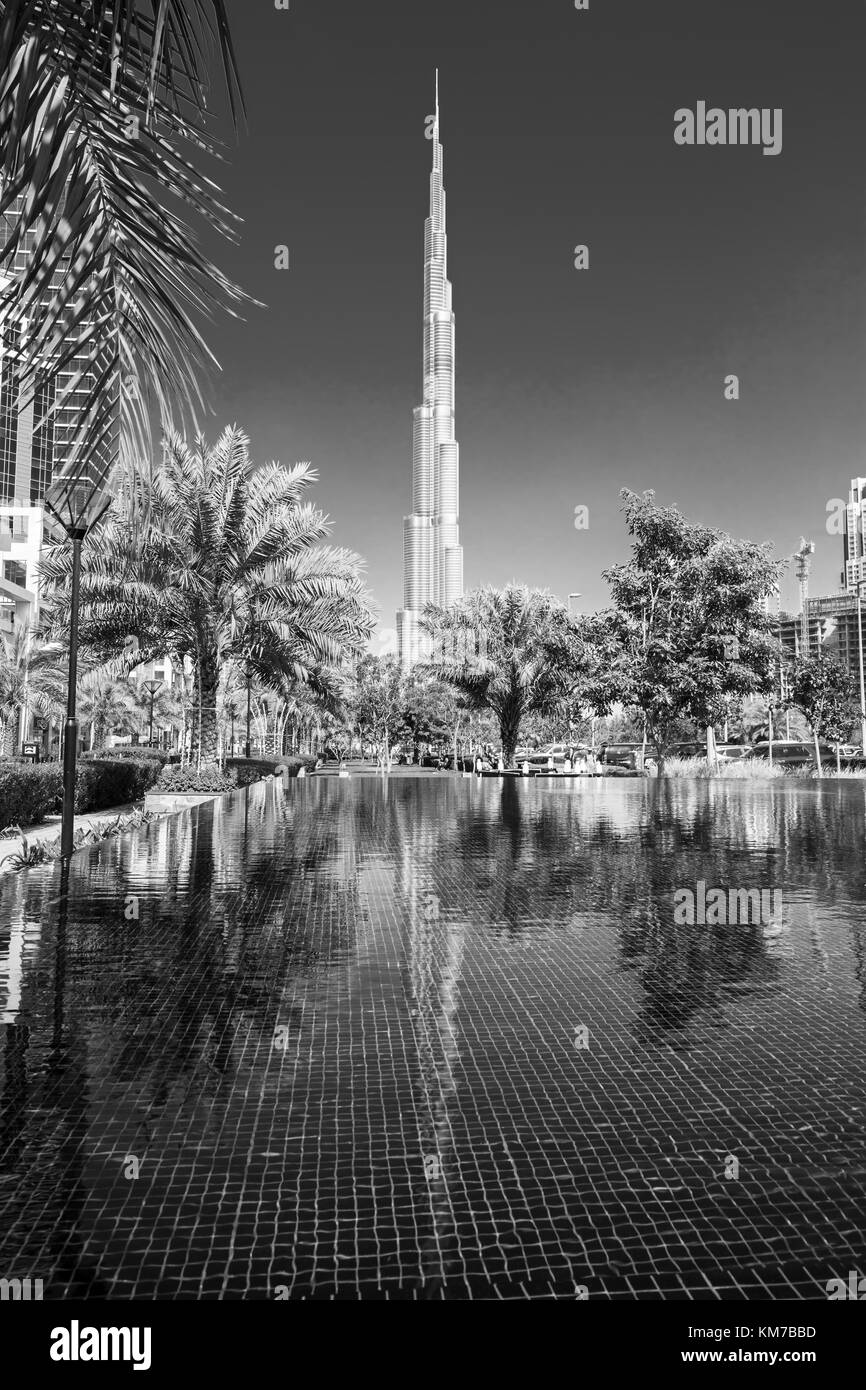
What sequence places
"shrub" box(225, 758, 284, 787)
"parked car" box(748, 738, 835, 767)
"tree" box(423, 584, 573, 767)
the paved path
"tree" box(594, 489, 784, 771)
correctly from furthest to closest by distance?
"parked car" box(748, 738, 835, 767) → "tree" box(423, 584, 573, 767) → "tree" box(594, 489, 784, 771) → "shrub" box(225, 758, 284, 787) → the paved path

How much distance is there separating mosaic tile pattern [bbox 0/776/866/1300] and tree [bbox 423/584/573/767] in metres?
25.2

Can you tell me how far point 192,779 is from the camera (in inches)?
816

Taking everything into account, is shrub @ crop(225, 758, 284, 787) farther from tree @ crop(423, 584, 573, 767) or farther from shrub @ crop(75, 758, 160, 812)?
tree @ crop(423, 584, 573, 767)

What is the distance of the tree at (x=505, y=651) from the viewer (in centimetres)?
3347

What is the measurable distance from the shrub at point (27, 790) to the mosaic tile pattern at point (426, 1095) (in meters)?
5.78

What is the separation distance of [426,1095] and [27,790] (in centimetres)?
1247

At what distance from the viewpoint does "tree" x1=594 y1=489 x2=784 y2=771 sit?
85.8 feet

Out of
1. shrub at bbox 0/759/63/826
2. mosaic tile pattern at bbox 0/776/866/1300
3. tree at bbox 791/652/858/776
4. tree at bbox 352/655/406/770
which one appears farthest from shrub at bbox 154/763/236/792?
tree at bbox 352/655/406/770

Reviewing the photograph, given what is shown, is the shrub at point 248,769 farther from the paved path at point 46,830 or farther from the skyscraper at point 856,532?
the skyscraper at point 856,532

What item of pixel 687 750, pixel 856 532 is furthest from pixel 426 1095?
pixel 856 532

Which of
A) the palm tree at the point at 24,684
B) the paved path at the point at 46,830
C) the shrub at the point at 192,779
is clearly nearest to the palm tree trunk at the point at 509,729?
the shrub at the point at 192,779

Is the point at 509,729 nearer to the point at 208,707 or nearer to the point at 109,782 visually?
the point at 208,707
